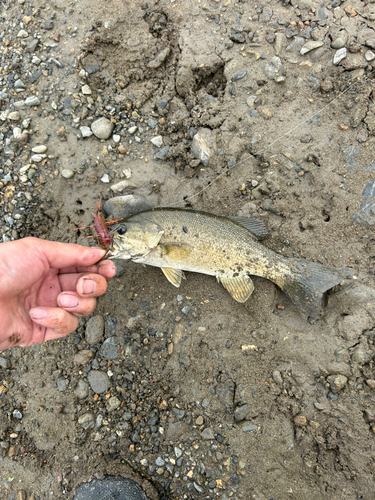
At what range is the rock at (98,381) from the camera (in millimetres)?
3986

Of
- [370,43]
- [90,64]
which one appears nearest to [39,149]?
[90,64]

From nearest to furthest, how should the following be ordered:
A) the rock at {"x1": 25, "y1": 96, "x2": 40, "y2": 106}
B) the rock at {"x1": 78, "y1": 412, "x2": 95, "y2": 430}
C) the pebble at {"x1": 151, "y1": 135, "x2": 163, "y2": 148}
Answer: the rock at {"x1": 78, "y1": 412, "x2": 95, "y2": 430}, the pebble at {"x1": 151, "y1": 135, "x2": 163, "y2": 148}, the rock at {"x1": 25, "y1": 96, "x2": 40, "y2": 106}

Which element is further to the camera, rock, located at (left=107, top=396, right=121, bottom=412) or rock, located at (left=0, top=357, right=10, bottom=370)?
rock, located at (left=0, top=357, right=10, bottom=370)

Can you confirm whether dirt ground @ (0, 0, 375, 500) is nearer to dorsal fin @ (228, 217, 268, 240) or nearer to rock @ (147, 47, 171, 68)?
rock @ (147, 47, 171, 68)

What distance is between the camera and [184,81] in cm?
452

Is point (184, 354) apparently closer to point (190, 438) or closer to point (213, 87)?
point (190, 438)

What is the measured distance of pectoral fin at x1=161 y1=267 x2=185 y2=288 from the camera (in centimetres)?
402

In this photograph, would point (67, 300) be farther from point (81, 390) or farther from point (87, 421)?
point (87, 421)

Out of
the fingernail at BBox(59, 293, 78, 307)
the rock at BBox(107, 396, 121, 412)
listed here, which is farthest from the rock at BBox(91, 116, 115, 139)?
the rock at BBox(107, 396, 121, 412)

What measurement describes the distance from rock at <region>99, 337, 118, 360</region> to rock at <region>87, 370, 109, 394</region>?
225 mm

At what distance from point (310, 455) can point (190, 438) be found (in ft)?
4.54

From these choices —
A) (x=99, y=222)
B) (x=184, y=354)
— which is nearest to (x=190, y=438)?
(x=184, y=354)

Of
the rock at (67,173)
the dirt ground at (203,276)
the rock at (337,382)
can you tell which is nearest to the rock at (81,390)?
the dirt ground at (203,276)

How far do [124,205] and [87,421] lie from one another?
2865mm
